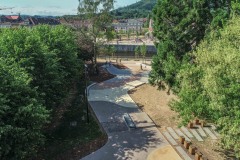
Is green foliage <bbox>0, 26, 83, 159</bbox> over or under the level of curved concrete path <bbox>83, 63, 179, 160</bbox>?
over

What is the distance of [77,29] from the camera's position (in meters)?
42.4

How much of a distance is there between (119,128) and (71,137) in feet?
14.3

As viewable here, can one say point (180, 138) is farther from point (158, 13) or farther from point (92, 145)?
point (158, 13)

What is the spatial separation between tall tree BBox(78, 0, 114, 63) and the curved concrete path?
25.1 feet

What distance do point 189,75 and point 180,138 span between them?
20.3 ft

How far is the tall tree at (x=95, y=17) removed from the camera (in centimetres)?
4078

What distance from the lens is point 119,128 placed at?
25.2m

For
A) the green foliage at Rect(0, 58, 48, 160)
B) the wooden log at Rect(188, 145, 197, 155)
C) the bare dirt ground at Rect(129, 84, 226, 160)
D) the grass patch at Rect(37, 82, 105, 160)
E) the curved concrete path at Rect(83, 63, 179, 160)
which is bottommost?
the grass patch at Rect(37, 82, 105, 160)

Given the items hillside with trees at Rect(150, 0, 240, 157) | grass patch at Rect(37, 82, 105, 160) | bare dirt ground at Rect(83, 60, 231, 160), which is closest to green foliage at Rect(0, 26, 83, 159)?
grass patch at Rect(37, 82, 105, 160)

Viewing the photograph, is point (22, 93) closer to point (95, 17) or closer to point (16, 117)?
point (16, 117)

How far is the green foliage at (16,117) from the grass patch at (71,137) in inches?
205

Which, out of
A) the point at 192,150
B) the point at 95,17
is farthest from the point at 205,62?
the point at 95,17

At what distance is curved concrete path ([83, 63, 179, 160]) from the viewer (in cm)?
Result: 2095

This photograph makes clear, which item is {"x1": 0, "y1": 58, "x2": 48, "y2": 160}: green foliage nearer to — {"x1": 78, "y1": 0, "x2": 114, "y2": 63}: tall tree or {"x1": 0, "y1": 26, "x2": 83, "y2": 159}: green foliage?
{"x1": 0, "y1": 26, "x2": 83, "y2": 159}: green foliage
